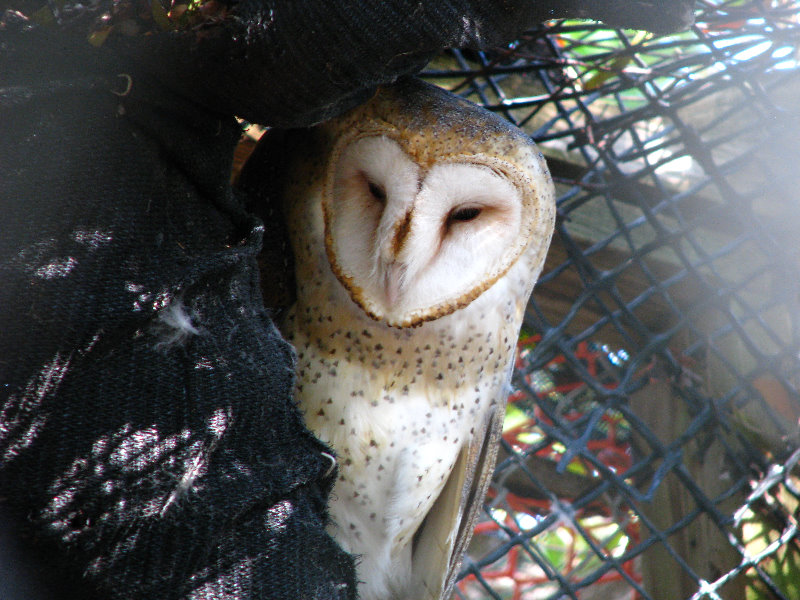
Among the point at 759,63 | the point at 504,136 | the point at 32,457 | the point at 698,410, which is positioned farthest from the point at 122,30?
the point at 698,410

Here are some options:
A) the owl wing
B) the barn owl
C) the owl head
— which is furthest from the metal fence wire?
the owl head

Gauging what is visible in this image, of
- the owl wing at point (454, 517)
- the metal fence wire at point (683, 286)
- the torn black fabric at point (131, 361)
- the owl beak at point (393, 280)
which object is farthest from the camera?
the metal fence wire at point (683, 286)

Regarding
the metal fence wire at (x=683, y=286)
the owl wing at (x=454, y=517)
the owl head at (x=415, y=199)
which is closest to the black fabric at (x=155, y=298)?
the owl head at (x=415, y=199)

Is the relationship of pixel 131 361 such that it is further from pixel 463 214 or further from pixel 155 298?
pixel 463 214

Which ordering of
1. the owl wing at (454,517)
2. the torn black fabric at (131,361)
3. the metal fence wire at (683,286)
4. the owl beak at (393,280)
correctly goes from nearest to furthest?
the torn black fabric at (131,361) < the owl beak at (393,280) < the owl wing at (454,517) < the metal fence wire at (683,286)

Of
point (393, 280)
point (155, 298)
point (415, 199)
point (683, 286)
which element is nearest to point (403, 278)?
point (393, 280)

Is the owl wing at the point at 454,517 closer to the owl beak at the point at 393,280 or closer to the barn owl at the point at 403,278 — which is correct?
the barn owl at the point at 403,278
